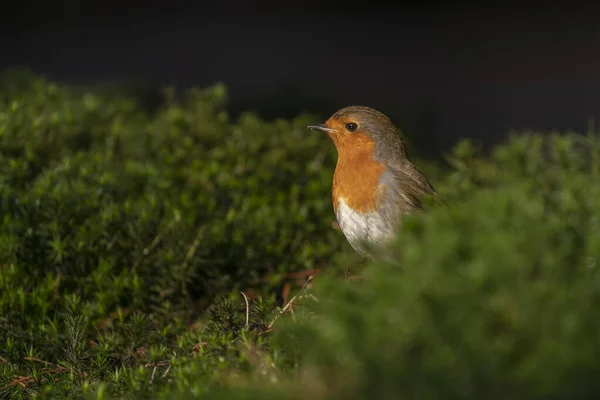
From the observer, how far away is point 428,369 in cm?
146

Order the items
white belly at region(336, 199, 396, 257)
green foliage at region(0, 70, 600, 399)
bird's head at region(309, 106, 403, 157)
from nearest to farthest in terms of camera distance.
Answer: green foliage at region(0, 70, 600, 399) → white belly at region(336, 199, 396, 257) → bird's head at region(309, 106, 403, 157)

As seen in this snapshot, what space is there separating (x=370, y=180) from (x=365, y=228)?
245 mm

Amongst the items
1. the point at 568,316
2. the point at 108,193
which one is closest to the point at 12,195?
the point at 108,193

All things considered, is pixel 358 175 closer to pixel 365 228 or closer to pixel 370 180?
pixel 370 180

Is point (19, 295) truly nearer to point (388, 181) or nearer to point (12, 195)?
point (12, 195)

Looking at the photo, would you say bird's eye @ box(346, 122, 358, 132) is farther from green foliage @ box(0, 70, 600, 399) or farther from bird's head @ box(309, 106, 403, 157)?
green foliage @ box(0, 70, 600, 399)

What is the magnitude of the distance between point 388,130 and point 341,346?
7.34ft

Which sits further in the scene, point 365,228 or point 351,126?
point 351,126

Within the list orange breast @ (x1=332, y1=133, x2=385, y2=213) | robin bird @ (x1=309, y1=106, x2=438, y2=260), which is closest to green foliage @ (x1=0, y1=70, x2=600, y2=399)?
robin bird @ (x1=309, y1=106, x2=438, y2=260)

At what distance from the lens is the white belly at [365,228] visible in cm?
330

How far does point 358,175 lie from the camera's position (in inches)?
138

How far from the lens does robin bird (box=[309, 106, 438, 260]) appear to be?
132 inches

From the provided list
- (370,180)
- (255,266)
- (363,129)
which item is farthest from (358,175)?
(255,266)

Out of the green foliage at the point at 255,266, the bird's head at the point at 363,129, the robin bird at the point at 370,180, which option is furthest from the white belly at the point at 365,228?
the bird's head at the point at 363,129
